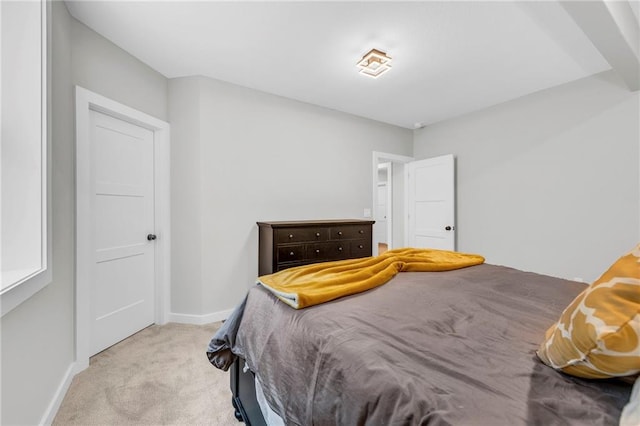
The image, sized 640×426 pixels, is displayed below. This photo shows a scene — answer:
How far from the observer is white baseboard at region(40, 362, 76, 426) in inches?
57.3

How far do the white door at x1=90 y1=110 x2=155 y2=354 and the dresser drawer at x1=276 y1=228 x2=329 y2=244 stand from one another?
130 centimetres

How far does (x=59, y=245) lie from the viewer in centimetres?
175

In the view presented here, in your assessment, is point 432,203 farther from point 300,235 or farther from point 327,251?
point 300,235

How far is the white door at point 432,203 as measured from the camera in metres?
3.98

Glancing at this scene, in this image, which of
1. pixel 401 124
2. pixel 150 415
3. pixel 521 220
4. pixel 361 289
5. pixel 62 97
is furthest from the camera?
pixel 401 124

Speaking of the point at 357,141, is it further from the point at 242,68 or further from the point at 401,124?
the point at 242,68

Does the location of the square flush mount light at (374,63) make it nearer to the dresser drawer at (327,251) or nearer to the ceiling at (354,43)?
the ceiling at (354,43)

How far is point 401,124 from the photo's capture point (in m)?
4.42

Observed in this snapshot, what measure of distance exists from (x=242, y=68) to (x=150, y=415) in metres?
2.83

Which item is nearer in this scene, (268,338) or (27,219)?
(268,338)

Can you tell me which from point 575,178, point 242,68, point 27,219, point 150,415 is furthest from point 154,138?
point 575,178

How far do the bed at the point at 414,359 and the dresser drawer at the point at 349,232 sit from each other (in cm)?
158

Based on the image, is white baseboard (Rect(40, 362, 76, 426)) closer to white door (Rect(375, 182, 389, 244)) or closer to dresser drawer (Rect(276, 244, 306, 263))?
dresser drawer (Rect(276, 244, 306, 263))

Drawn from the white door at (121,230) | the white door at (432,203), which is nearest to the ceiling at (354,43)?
the white door at (121,230)
